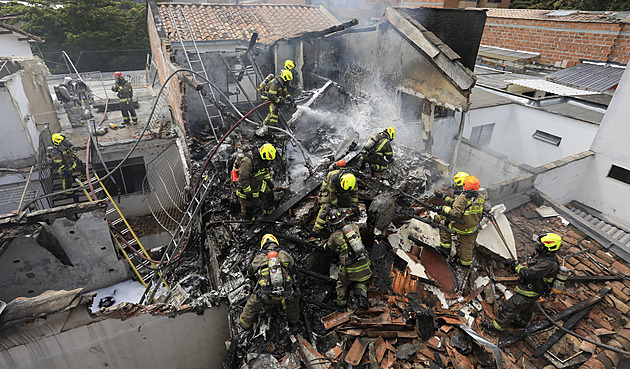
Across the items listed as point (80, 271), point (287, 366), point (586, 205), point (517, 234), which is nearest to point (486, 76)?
point (586, 205)

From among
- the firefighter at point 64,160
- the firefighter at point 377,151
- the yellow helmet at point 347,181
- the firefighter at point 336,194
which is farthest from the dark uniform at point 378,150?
the firefighter at point 64,160

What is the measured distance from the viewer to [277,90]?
8.48m

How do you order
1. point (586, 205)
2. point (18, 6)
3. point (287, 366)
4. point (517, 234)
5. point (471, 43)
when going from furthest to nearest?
1. point (18, 6)
2. point (586, 205)
3. point (471, 43)
4. point (517, 234)
5. point (287, 366)

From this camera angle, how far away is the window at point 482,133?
1231 centimetres

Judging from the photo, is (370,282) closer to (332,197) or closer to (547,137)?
(332,197)

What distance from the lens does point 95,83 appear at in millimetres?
17656

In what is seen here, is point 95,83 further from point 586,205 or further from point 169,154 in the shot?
point 586,205

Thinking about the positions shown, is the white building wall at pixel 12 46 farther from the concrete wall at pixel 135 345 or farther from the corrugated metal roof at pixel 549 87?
the corrugated metal roof at pixel 549 87

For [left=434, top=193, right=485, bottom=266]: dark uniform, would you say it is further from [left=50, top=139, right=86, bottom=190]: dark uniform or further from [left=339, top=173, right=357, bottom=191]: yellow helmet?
[left=50, top=139, right=86, bottom=190]: dark uniform

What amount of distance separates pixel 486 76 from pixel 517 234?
10715 millimetres

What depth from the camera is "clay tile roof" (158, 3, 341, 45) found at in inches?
447

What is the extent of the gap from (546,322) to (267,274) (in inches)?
190

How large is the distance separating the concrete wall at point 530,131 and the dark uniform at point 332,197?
7581 mm

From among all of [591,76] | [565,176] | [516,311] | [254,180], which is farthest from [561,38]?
[254,180]
